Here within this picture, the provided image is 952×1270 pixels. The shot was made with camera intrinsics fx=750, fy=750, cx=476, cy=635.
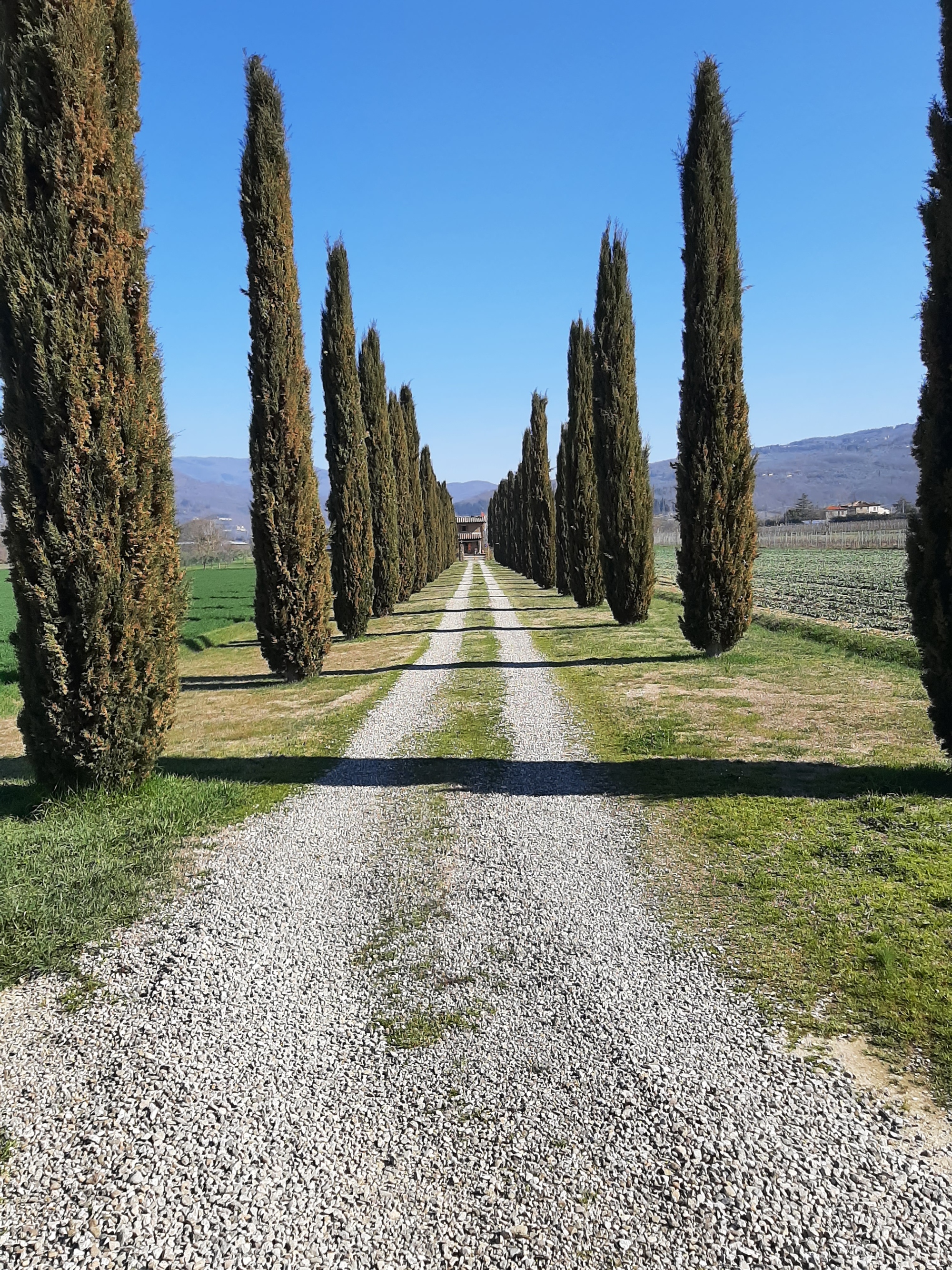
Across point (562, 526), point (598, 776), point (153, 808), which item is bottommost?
point (598, 776)

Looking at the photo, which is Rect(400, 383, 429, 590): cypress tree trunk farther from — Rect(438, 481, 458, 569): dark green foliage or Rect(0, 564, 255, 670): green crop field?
Rect(438, 481, 458, 569): dark green foliage

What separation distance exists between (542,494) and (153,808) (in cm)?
2858

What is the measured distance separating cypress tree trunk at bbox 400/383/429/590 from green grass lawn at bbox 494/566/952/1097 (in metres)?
23.0

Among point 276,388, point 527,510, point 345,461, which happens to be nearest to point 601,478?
point 345,461

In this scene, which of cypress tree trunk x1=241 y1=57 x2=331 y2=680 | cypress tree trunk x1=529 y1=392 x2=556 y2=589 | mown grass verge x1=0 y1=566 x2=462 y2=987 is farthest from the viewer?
cypress tree trunk x1=529 y1=392 x2=556 y2=589

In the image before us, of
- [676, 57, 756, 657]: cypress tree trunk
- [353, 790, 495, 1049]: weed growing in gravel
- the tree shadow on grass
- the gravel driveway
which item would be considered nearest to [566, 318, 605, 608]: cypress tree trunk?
the tree shadow on grass

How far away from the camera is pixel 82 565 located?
641cm

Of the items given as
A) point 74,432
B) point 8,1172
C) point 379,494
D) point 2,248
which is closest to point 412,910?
point 8,1172

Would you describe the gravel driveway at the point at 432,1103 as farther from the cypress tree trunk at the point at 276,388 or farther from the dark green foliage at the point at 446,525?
the dark green foliage at the point at 446,525

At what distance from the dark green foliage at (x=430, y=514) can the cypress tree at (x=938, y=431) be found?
32.6 meters

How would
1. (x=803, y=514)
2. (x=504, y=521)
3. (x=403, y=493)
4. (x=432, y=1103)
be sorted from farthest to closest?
(x=803, y=514), (x=504, y=521), (x=403, y=493), (x=432, y=1103)

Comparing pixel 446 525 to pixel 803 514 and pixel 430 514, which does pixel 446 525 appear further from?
pixel 803 514

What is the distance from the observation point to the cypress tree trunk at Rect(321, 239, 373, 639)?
18828 millimetres

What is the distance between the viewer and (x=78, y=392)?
6.29 metres
